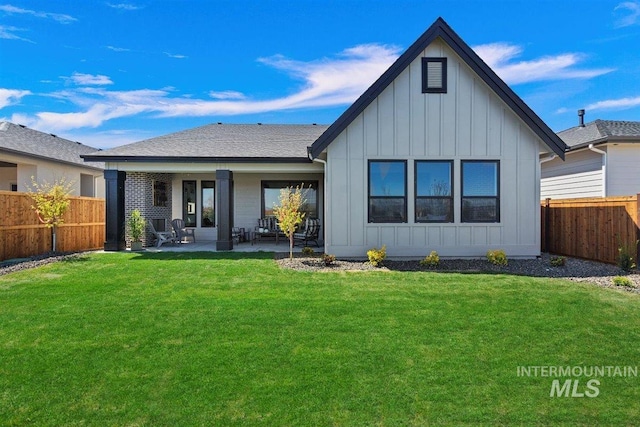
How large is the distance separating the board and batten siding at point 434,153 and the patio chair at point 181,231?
673 centimetres

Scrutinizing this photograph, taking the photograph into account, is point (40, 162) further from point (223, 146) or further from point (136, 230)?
point (223, 146)

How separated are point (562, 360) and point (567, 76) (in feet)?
61.8

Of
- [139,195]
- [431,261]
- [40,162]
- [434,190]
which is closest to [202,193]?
[139,195]

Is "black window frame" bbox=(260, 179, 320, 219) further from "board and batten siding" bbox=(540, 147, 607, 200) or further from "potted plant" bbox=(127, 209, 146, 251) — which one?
"board and batten siding" bbox=(540, 147, 607, 200)

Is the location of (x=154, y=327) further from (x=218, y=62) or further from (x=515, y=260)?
(x=218, y=62)

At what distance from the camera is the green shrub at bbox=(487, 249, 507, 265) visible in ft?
32.0

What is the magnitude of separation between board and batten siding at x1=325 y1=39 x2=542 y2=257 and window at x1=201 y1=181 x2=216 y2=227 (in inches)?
283

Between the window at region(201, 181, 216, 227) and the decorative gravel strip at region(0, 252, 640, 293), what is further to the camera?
the window at region(201, 181, 216, 227)

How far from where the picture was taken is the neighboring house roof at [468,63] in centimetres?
989

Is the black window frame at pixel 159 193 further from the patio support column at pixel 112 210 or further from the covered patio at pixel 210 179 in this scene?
the patio support column at pixel 112 210

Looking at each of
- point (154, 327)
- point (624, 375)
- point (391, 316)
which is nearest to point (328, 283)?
point (391, 316)

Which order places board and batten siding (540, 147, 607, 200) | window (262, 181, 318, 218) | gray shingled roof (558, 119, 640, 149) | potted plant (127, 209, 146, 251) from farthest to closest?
window (262, 181, 318, 218)
board and batten siding (540, 147, 607, 200)
potted plant (127, 209, 146, 251)
gray shingled roof (558, 119, 640, 149)

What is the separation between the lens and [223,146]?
44.1 feet

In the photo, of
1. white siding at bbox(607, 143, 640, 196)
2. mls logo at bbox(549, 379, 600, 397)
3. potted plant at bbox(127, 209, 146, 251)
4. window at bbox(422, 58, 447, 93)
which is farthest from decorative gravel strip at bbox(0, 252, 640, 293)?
mls logo at bbox(549, 379, 600, 397)
